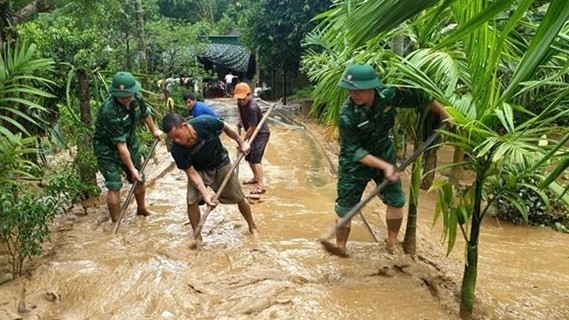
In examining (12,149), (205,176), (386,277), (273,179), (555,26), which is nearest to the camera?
(555,26)

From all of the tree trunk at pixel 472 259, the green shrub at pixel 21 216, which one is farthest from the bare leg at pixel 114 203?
the tree trunk at pixel 472 259

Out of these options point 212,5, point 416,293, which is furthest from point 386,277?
point 212,5

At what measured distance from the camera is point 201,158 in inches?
191

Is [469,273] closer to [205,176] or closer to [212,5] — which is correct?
[205,176]

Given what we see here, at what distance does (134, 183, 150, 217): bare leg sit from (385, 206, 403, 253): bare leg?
9.25 ft

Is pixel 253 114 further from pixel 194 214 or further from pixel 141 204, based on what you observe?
pixel 194 214

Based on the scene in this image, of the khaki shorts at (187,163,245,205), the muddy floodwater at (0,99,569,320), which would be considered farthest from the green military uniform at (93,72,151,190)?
the khaki shorts at (187,163,245,205)

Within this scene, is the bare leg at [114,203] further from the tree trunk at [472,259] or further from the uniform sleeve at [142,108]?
the tree trunk at [472,259]

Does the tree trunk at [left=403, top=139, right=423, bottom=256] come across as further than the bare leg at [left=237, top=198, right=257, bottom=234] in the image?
No

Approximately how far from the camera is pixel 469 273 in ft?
10.6

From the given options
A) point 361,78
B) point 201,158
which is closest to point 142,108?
point 201,158

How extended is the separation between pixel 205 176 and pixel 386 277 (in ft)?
6.65

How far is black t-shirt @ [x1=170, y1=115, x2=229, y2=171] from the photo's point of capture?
4594 millimetres

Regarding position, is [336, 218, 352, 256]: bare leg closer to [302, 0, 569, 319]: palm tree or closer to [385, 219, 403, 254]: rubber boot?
[385, 219, 403, 254]: rubber boot
